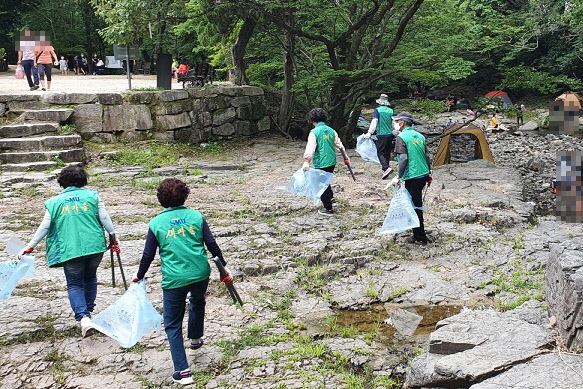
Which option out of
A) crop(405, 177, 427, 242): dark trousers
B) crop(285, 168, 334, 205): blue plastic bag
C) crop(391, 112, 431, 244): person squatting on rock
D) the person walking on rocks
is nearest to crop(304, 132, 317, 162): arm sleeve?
crop(285, 168, 334, 205): blue plastic bag

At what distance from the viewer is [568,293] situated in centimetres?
416

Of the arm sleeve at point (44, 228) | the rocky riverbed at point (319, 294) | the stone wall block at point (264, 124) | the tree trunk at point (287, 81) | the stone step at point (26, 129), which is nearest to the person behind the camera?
the rocky riverbed at point (319, 294)

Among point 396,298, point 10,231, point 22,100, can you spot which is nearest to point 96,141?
point 22,100

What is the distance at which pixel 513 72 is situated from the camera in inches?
637

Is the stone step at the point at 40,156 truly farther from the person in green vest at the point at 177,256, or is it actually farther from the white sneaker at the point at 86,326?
the person in green vest at the point at 177,256

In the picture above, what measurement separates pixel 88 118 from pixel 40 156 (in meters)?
1.79

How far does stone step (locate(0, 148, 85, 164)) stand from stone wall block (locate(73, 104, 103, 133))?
46.9 inches

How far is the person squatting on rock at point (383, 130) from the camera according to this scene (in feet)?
36.3

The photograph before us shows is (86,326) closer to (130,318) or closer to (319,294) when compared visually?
(130,318)

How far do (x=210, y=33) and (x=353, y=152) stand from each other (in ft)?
15.3

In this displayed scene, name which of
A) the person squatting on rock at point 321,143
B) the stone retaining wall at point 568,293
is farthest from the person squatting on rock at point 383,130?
the stone retaining wall at point 568,293

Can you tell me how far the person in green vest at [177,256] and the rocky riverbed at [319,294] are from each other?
0.41 m

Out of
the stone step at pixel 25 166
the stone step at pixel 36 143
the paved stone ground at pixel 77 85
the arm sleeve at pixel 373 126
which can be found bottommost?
the stone step at pixel 25 166

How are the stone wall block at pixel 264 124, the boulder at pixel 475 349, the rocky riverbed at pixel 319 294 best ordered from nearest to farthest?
the boulder at pixel 475 349
the rocky riverbed at pixel 319 294
the stone wall block at pixel 264 124
